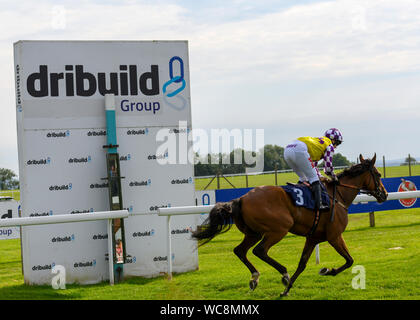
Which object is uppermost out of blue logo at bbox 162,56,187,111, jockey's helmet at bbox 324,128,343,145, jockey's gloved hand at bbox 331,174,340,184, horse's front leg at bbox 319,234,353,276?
blue logo at bbox 162,56,187,111

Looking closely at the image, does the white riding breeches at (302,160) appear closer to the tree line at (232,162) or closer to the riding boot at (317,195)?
the riding boot at (317,195)

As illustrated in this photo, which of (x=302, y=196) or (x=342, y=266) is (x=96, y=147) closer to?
(x=302, y=196)

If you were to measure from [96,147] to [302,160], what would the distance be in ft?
11.3

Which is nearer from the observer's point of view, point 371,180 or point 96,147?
point 371,180

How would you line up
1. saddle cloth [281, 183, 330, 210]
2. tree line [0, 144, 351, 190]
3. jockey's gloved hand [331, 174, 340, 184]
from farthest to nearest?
1. tree line [0, 144, 351, 190]
2. jockey's gloved hand [331, 174, 340, 184]
3. saddle cloth [281, 183, 330, 210]

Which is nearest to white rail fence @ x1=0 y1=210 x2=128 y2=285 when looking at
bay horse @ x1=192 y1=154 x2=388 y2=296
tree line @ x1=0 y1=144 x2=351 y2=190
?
bay horse @ x1=192 y1=154 x2=388 y2=296

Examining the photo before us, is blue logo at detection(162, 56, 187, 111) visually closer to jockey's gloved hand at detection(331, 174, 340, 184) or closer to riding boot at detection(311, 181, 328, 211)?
jockey's gloved hand at detection(331, 174, 340, 184)

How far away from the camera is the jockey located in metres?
7.33

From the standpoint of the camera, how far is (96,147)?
9.47 meters

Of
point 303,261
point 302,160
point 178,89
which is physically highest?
point 178,89

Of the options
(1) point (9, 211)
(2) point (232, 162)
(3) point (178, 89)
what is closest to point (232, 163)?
(2) point (232, 162)

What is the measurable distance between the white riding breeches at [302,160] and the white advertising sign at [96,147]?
8.55 feet

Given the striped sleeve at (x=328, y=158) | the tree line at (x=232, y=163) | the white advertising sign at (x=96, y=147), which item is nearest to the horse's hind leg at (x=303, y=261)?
the striped sleeve at (x=328, y=158)
